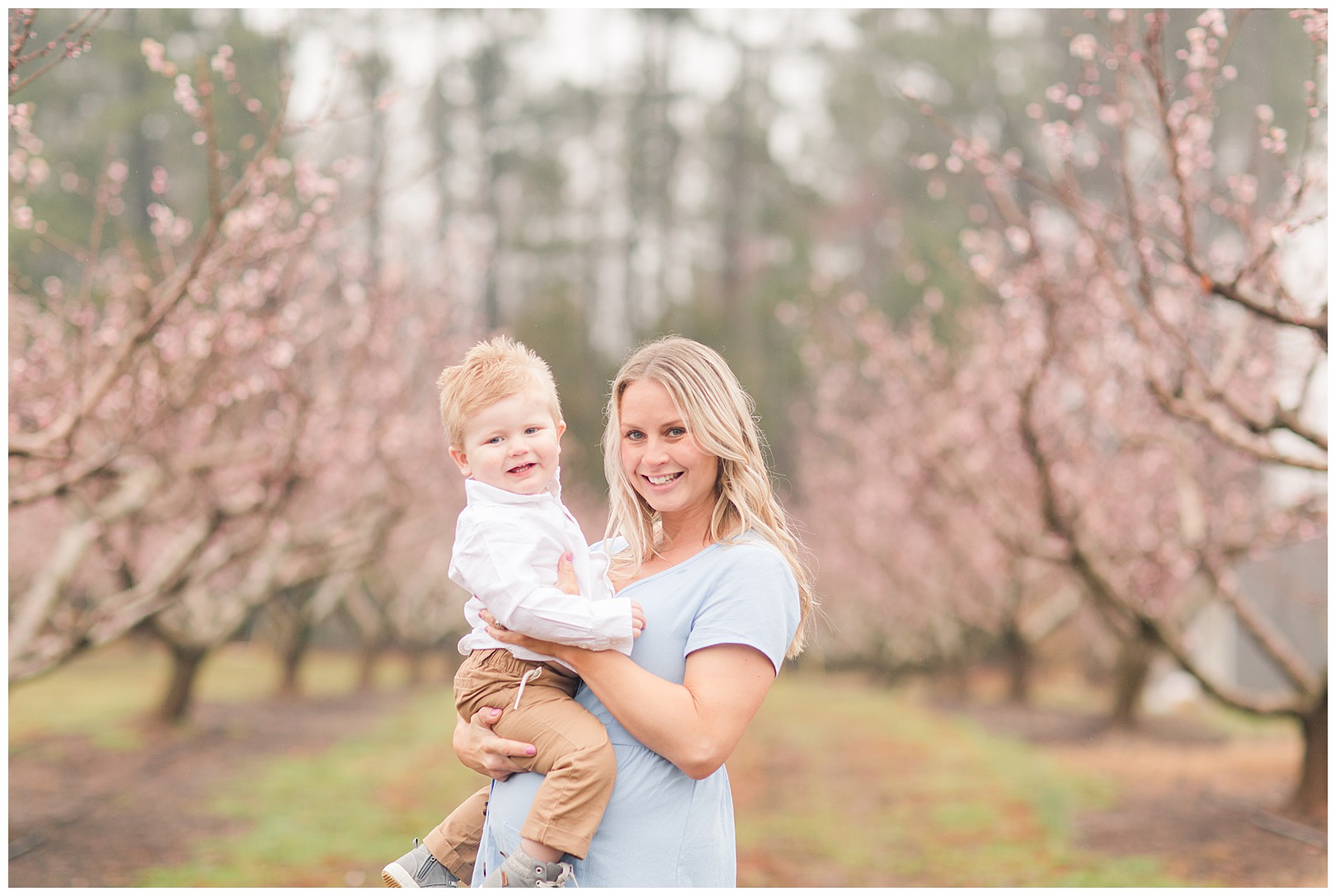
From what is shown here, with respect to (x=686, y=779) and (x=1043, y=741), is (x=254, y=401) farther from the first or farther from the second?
(x=1043, y=741)

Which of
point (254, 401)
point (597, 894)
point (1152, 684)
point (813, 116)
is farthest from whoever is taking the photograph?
point (813, 116)

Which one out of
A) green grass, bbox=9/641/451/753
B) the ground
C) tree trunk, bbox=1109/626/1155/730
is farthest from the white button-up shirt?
tree trunk, bbox=1109/626/1155/730

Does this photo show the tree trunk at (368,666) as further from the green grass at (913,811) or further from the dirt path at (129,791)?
the green grass at (913,811)

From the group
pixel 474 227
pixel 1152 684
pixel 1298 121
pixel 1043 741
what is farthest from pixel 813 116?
pixel 1043 741

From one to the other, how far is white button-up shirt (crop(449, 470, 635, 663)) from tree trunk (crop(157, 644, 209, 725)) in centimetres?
944

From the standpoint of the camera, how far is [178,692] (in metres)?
11.2

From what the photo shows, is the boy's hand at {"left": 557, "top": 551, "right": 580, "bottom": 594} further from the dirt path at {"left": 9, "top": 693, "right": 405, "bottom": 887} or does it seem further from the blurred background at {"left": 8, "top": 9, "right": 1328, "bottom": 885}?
the dirt path at {"left": 9, "top": 693, "right": 405, "bottom": 887}

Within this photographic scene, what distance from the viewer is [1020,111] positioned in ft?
76.2

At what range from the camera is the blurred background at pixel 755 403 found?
483 centimetres

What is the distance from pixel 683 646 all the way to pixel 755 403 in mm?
2096

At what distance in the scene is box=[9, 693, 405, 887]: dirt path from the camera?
→ 702 cm

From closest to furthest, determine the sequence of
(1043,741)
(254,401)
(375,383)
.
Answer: (254,401) < (375,383) < (1043,741)

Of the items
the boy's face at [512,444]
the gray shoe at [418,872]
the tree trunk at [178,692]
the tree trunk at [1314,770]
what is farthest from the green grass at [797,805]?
the boy's face at [512,444]

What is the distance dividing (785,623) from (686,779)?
0.31m
